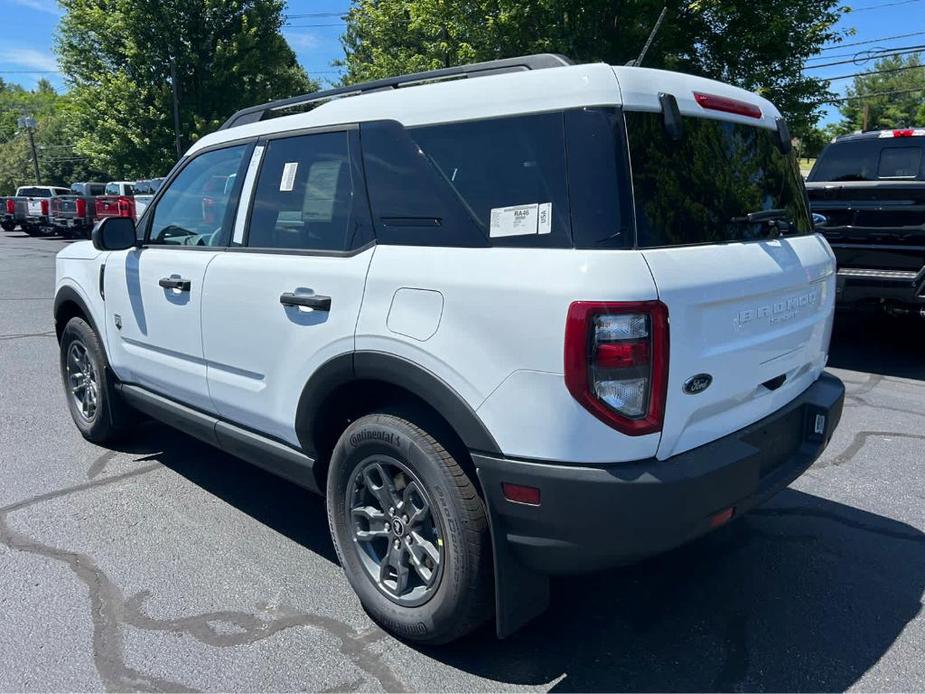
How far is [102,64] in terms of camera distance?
28312mm

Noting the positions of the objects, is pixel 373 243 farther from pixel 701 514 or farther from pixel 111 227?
pixel 111 227

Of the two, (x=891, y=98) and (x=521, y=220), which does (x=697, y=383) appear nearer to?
(x=521, y=220)

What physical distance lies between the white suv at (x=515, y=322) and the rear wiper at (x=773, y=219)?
1 cm

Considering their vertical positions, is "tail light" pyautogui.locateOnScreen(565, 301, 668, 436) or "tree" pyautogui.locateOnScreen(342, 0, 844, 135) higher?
"tree" pyautogui.locateOnScreen(342, 0, 844, 135)

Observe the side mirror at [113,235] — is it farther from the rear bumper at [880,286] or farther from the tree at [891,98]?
the tree at [891,98]

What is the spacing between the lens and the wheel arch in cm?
238

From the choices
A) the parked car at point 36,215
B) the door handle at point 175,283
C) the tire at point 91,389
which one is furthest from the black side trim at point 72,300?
the parked car at point 36,215

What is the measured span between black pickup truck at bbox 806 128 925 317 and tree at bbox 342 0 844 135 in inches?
243

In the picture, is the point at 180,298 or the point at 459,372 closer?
the point at 459,372

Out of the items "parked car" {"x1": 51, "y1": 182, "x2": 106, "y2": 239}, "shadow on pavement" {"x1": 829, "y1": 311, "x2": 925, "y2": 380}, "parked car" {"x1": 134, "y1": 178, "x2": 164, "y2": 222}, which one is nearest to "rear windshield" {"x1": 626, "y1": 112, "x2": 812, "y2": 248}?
"shadow on pavement" {"x1": 829, "y1": 311, "x2": 925, "y2": 380}

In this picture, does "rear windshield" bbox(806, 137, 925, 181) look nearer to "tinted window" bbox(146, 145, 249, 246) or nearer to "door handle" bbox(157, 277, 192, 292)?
"tinted window" bbox(146, 145, 249, 246)

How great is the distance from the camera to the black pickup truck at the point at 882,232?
21.8ft

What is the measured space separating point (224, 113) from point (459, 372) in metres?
28.7

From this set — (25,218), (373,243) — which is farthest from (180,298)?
(25,218)
